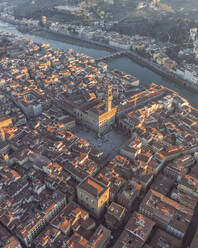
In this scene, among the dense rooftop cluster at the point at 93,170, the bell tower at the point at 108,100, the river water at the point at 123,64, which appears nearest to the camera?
the dense rooftop cluster at the point at 93,170

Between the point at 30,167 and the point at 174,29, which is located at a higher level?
the point at 174,29

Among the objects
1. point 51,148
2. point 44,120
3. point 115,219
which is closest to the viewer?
point 115,219

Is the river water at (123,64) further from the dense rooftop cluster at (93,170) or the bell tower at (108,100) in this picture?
the bell tower at (108,100)

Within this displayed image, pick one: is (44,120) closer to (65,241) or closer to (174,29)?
(65,241)

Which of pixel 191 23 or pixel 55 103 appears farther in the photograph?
pixel 191 23

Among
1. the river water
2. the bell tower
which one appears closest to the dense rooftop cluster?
the bell tower

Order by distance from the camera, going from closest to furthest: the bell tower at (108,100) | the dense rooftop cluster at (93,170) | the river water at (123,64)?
the dense rooftop cluster at (93,170) → the bell tower at (108,100) → the river water at (123,64)

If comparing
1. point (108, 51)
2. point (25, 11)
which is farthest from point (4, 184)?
point (25, 11)

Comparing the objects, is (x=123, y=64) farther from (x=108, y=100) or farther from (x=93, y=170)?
(x=93, y=170)

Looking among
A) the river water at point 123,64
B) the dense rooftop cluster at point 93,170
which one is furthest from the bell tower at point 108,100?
the river water at point 123,64
